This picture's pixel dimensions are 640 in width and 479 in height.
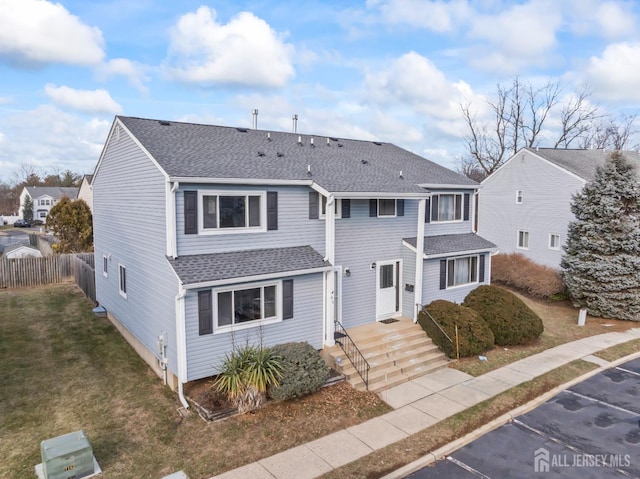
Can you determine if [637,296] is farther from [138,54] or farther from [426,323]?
[138,54]

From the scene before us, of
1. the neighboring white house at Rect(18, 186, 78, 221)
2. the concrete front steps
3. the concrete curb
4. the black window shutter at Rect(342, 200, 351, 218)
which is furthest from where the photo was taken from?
the neighboring white house at Rect(18, 186, 78, 221)

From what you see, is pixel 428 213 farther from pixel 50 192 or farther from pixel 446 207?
pixel 50 192

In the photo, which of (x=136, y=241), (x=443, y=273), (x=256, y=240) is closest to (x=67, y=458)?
(x=256, y=240)

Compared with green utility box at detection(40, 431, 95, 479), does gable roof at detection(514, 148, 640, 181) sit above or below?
above

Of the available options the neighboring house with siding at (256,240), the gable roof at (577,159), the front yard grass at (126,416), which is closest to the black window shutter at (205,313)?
the neighboring house with siding at (256,240)

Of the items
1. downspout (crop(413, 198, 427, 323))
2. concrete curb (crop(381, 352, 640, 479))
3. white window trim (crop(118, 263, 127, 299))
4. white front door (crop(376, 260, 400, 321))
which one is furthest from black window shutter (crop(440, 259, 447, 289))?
white window trim (crop(118, 263, 127, 299))

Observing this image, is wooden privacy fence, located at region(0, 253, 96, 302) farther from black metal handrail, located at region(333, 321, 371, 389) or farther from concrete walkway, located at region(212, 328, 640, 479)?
concrete walkway, located at region(212, 328, 640, 479)

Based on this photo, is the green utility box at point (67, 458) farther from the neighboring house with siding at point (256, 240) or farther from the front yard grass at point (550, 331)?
the front yard grass at point (550, 331)
